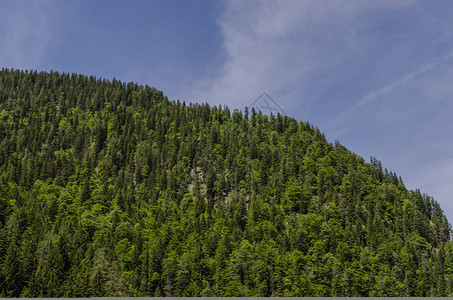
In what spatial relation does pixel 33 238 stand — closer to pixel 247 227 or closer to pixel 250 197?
pixel 247 227

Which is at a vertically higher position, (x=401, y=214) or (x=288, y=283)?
Result: (x=401, y=214)

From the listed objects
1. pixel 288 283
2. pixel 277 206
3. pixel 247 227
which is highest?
pixel 277 206

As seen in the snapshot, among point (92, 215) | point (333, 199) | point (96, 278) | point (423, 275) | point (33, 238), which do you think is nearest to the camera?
point (96, 278)

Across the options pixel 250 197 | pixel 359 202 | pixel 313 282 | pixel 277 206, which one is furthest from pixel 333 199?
pixel 313 282

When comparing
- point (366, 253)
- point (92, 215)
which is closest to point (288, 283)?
point (366, 253)

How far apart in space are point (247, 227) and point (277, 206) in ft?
75.1

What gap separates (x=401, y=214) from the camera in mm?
181750

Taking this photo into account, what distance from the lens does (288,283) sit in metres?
118

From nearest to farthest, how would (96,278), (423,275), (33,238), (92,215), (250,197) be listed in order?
1. (96,278)
2. (33,238)
3. (423,275)
4. (92,215)
5. (250,197)

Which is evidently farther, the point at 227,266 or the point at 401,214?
the point at 401,214

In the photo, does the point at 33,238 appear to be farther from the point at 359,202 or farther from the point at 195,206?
the point at 359,202

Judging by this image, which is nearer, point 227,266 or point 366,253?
point 227,266

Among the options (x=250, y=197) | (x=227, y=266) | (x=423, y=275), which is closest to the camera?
(x=227, y=266)

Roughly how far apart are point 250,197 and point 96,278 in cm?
10973
